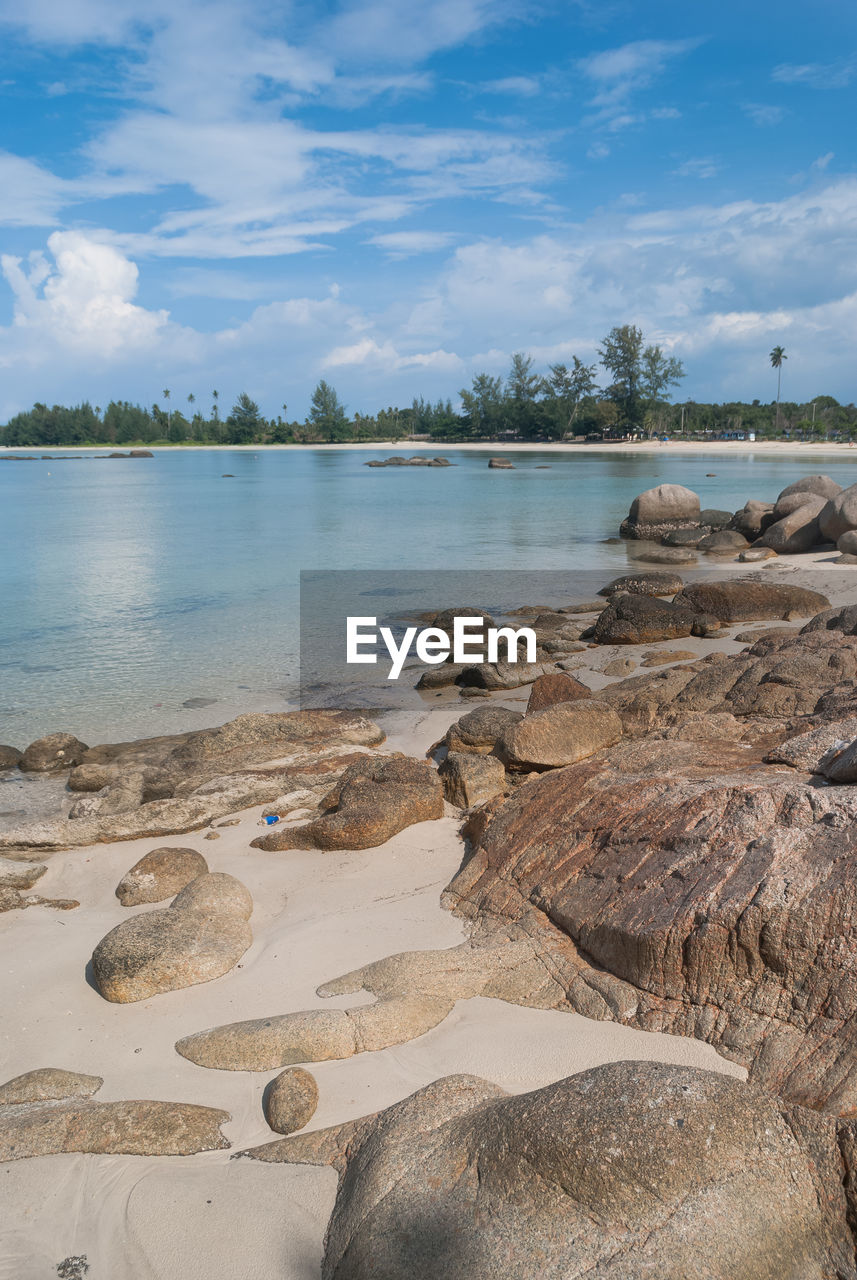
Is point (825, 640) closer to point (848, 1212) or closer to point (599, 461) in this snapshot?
point (848, 1212)

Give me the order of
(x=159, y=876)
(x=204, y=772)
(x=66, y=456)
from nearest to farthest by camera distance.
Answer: (x=159, y=876) → (x=204, y=772) → (x=66, y=456)

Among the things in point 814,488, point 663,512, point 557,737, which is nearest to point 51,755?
point 557,737

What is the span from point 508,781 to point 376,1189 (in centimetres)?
400

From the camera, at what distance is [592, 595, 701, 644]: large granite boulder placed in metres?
12.5

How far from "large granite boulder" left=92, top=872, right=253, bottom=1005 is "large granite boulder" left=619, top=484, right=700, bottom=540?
890 inches

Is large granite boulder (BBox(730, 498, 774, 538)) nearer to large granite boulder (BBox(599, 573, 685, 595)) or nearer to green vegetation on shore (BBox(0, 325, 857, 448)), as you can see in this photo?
large granite boulder (BBox(599, 573, 685, 595))

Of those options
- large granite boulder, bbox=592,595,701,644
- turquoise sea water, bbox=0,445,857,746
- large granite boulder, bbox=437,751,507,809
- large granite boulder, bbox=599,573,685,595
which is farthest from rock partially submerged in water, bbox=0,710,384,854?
large granite boulder, bbox=599,573,685,595

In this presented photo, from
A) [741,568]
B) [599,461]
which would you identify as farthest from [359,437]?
[741,568]

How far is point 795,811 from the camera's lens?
12.6ft

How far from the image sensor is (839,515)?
19266 millimetres

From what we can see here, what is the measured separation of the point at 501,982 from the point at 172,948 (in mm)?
1611

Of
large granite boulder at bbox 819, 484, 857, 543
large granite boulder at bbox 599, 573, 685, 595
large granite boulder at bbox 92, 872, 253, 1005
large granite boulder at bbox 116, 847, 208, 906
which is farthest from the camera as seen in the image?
large granite boulder at bbox 819, 484, 857, 543
